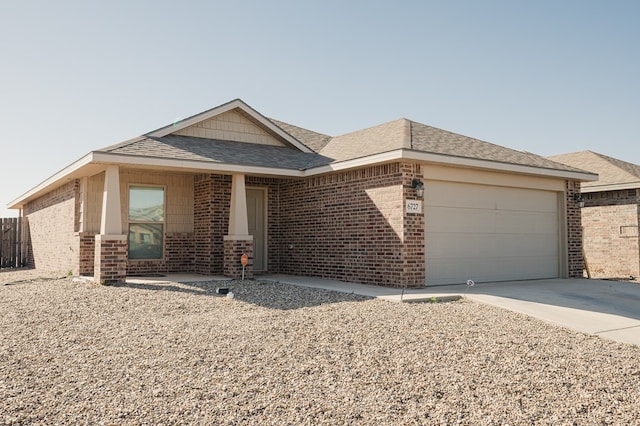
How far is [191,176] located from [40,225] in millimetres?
7917

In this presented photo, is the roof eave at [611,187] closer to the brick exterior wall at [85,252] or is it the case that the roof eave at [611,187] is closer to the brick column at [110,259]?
the brick column at [110,259]

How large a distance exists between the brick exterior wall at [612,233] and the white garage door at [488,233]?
3150 mm

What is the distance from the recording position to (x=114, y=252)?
10641 millimetres

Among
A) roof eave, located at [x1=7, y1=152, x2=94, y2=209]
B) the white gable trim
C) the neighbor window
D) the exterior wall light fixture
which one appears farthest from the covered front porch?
the exterior wall light fixture

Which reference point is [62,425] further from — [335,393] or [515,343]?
[515,343]

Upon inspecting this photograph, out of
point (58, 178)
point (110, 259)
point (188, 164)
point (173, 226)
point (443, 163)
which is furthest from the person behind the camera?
point (58, 178)

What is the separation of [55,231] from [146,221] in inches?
172

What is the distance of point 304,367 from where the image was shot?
520 cm

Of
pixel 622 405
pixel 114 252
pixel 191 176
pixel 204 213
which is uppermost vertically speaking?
pixel 191 176

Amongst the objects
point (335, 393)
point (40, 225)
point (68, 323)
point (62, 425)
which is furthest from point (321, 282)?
point (40, 225)

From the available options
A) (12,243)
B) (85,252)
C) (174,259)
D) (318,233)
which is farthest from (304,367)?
(12,243)

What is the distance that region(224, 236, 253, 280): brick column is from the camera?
39.3 ft

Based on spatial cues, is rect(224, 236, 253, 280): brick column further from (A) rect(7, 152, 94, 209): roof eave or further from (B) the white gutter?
(A) rect(7, 152, 94, 209): roof eave

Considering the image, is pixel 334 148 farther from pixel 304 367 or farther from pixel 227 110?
pixel 304 367
